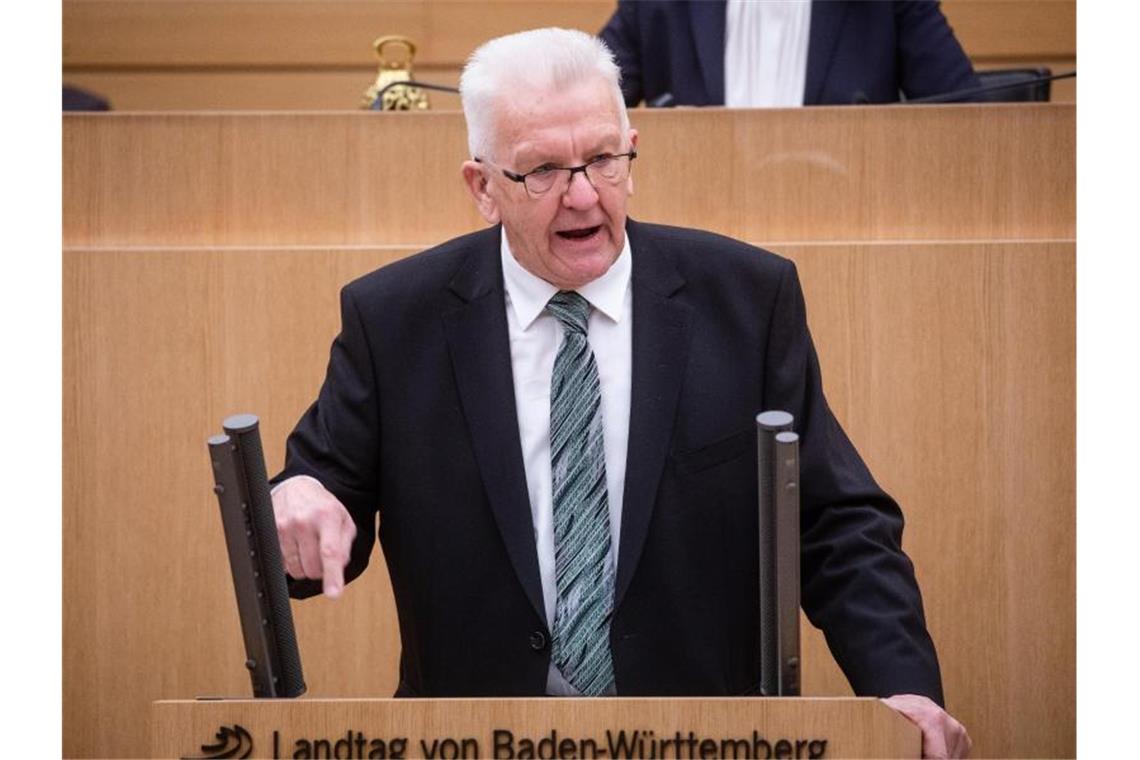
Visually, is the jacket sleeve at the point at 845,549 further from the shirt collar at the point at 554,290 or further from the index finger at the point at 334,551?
the index finger at the point at 334,551

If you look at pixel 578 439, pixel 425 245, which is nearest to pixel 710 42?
pixel 425 245

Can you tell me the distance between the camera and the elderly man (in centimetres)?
205

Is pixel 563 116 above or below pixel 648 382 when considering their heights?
above

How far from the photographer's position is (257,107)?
216 inches

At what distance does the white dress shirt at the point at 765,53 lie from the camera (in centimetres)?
377

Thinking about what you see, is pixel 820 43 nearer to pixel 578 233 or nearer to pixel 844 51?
pixel 844 51

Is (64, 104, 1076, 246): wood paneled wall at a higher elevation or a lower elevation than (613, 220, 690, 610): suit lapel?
higher

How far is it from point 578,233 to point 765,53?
5.95ft

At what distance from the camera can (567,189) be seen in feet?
6.75

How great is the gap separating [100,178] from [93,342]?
35cm

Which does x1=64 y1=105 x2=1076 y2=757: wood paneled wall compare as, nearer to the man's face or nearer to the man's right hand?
the man's face

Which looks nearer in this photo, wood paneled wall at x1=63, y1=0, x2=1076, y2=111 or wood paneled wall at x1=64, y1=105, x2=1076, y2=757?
wood paneled wall at x1=64, y1=105, x2=1076, y2=757

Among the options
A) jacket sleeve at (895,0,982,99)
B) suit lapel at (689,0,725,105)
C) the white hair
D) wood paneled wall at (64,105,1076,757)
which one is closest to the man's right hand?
the white hair

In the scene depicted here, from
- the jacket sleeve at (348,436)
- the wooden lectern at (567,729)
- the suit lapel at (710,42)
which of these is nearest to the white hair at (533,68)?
the jacket sleeve at (348,436)
